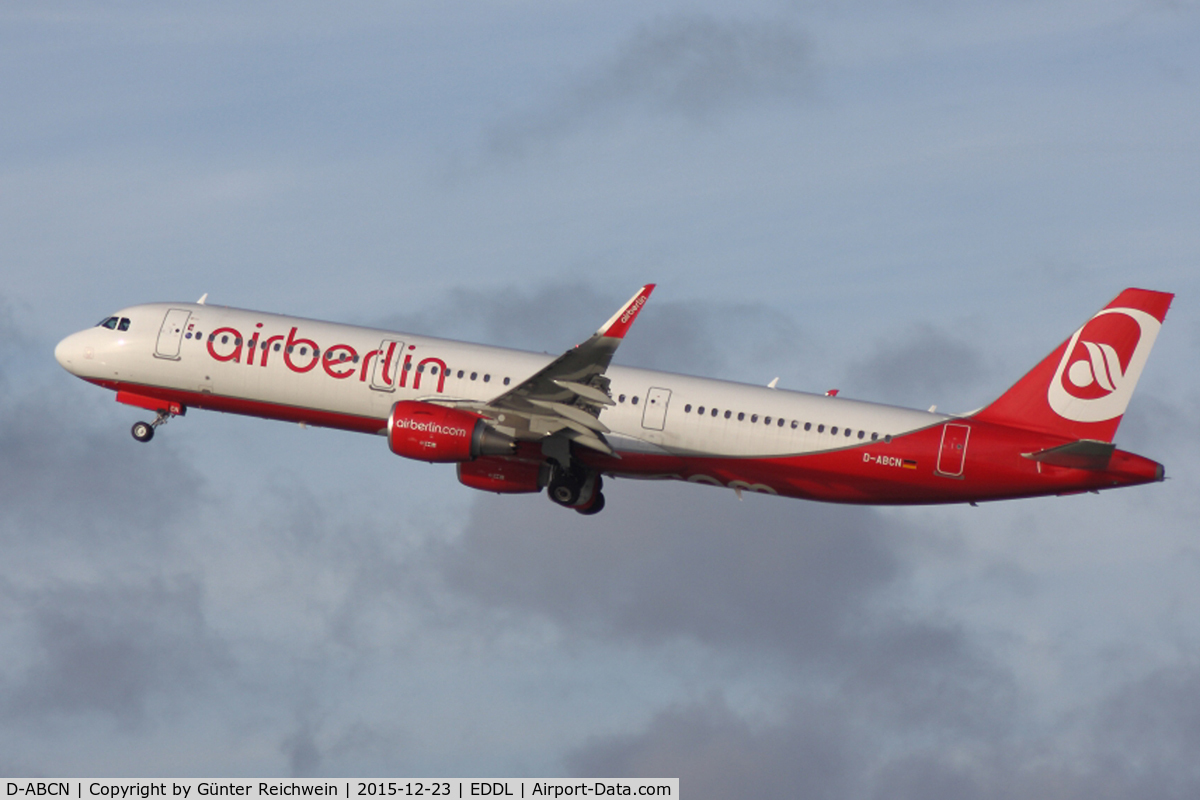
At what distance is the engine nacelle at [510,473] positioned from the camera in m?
49.4

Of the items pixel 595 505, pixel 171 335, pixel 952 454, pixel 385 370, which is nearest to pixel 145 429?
pixel 171 335

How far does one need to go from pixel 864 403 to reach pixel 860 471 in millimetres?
2641

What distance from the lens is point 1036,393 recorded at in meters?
47.6

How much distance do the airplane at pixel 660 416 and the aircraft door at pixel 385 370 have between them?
0.05m

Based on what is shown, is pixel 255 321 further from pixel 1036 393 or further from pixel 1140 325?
pixel 1140 325

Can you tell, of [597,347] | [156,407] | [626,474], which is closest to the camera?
[597,347]

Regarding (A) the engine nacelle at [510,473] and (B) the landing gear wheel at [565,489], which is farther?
(B) the landing gear wheel at [565,489]

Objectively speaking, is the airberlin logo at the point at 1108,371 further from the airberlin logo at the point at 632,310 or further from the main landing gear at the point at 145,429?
the main landing gear at the point at 145,429

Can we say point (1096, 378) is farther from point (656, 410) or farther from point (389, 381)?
point (389, 381)

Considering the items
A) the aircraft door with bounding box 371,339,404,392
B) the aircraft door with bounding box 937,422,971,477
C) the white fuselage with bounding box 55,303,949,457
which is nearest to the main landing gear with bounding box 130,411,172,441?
the white fuselage with bounding box 55,303,949,457

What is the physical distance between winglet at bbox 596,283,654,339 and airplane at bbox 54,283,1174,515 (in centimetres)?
113

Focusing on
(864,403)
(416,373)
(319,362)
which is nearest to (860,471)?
(864,403)

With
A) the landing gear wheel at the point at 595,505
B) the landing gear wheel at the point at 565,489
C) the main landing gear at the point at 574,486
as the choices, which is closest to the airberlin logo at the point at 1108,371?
the main landing gear at the point at 574,486

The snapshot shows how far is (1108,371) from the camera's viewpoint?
47.1m
